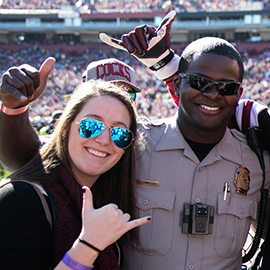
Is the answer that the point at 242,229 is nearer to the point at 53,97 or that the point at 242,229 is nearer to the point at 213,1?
the point at 53,97

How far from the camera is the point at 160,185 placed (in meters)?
2.16

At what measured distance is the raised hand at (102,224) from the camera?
1.53 m

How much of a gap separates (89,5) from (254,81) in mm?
20443

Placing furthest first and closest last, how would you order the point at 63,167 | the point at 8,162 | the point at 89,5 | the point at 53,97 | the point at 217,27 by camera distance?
the point at 89,5 → the point at 217,27 → the point at 53,97 → the point at 8,162 → the point at 63,167

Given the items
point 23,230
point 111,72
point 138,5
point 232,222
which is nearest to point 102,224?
point 23,230

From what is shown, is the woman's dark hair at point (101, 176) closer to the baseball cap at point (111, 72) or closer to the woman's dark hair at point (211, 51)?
the woman's dark hair at point (211, 51)

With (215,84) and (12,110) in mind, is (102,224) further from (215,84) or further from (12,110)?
(215,84)

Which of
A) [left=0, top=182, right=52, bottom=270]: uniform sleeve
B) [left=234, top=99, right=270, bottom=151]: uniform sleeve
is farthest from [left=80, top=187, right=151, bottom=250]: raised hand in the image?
[left=234, top=99, right=270, bottom=151]: uniform sleeve

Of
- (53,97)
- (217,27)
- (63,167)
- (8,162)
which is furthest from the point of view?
(217,27)

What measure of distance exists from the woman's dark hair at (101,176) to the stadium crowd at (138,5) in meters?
36.4

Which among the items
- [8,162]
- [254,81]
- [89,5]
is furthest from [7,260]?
[89,5]

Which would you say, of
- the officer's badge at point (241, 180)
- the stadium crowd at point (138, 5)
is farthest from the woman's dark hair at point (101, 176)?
the stadium crowd at point (138, 5)

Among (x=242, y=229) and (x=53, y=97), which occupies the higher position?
(x=242, y=229)

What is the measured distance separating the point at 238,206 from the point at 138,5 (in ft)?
123
